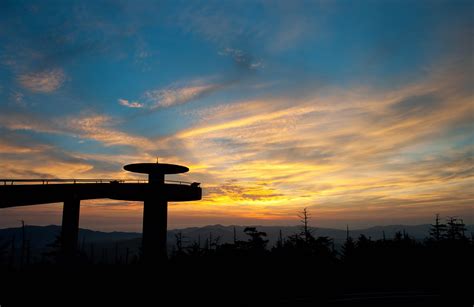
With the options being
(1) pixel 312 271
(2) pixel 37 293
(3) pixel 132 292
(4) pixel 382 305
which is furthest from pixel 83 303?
(1) pixel 312 271

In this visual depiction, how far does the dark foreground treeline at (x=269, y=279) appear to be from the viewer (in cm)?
1727

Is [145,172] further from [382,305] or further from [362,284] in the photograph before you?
[382,305]

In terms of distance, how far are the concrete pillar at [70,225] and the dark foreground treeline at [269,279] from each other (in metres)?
1.01

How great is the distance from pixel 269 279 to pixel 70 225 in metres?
20.6

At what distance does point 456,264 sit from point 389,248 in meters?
10.1

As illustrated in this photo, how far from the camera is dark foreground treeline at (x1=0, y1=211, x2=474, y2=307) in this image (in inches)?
680

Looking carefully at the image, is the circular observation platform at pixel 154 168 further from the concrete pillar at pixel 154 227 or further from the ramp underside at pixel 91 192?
the concrete pillar at pixel 154 227

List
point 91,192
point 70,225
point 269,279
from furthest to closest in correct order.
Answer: point 91,192 → point 70,225 → point 269,279

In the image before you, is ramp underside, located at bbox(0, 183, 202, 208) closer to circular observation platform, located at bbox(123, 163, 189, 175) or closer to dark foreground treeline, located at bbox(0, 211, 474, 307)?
circular observation platform, located at bbox(123, 163, 189, 175)

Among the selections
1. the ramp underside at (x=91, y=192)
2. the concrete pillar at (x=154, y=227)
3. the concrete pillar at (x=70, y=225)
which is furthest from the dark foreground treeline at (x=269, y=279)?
the ramp underside at (x=91, y=192)

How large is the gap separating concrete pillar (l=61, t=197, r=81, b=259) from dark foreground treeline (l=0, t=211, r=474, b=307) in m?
1.01

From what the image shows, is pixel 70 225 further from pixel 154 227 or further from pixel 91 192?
pixel 154 227

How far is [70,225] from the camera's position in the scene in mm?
32594

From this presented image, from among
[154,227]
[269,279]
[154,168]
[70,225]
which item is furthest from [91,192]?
[269,279]
